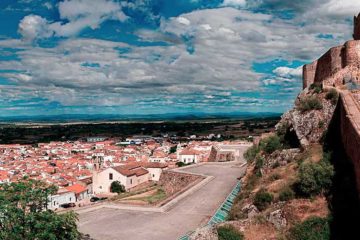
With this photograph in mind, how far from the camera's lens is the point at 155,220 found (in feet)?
64.1

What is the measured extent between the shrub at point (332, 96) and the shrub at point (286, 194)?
242 inches

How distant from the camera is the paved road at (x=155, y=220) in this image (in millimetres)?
17297

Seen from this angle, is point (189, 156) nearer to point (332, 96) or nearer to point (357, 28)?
point (357, 28)

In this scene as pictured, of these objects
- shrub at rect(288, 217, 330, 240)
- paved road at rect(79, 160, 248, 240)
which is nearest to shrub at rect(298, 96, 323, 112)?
paved road at rect(79, 160, 248, 240)

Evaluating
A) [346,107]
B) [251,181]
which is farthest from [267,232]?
[251,181]

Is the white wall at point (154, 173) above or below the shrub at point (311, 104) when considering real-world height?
below

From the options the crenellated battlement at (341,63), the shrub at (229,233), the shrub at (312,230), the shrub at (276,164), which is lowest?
the shrub at (229,233)

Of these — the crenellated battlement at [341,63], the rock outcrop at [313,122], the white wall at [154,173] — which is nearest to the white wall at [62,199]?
the white wall at [154,173]

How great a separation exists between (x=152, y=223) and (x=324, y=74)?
41.8ft

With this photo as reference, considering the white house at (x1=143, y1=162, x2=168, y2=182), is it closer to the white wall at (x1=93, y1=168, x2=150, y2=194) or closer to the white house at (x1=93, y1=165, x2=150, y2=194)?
the white house at (x1=93, y1=165, x2=150, y2=194)

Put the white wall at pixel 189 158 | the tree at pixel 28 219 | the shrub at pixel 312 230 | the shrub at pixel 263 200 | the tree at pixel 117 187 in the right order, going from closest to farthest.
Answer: the shrub at pixel 312 230
the tree at pixel 28 219
the shrub at pixel 263 200
the tree at pixel 117 187
the white wall at pixel 189 158

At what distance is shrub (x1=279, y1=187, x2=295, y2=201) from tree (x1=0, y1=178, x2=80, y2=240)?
7500 mm

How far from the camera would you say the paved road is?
56.7ft

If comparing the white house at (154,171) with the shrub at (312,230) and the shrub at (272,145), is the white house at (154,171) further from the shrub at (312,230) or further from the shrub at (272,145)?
the shrub at (312,230)
